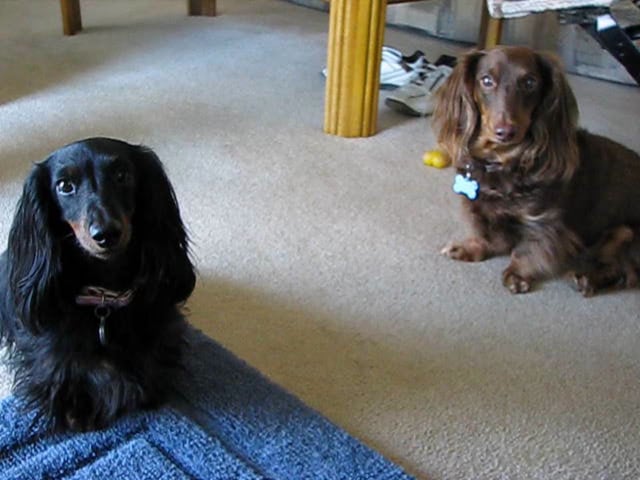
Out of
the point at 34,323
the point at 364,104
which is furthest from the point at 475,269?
the point at 34,323

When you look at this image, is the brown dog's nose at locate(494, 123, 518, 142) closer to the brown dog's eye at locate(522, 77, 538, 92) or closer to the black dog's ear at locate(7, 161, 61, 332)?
the brown dog's eye at locate(522, 77, 538, 92)

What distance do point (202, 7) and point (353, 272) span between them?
222cm

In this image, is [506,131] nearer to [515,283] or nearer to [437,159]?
[515,283]

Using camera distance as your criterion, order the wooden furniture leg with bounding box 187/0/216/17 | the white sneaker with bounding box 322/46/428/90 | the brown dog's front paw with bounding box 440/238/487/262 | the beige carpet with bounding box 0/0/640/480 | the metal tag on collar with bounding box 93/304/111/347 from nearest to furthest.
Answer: the metal tag on collar with bounding box 93/304/111/347 → the beige carpet with bounding box 0/0/640/480 → the brown dog's front paw with bounding box 440/238/487/262 → the white sneaker with bounding box 322/46/428/90 → the wooden furniture leg with bounding box 187/0/216/17

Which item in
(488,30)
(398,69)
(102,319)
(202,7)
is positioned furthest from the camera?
(202,7)

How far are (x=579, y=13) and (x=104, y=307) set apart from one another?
127 cm

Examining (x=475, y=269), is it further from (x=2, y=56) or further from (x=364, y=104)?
(x=2, y=56)

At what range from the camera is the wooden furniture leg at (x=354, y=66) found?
237cm

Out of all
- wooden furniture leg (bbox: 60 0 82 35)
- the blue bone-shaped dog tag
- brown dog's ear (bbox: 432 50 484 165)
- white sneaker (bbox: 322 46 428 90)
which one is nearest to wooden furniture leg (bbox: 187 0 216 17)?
wooden furniture leg (bbox: 60 0 82 35)

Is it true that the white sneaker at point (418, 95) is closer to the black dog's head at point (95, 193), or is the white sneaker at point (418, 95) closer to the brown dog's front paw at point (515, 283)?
the brown dog's front paw at point (515, 283)

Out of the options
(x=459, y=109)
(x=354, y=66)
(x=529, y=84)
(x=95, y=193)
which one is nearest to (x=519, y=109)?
(x=529, y=84)

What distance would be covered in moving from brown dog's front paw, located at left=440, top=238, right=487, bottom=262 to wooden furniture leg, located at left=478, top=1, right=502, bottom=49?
1325 millimetres

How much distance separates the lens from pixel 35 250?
1232mm

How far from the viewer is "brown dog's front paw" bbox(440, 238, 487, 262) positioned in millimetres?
1926
